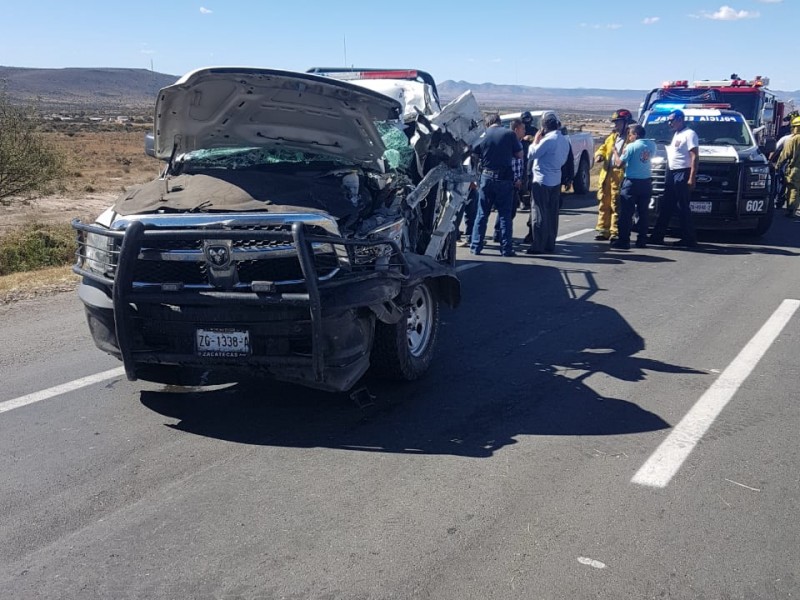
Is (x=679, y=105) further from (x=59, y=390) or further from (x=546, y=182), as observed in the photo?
(x=59, y=390)

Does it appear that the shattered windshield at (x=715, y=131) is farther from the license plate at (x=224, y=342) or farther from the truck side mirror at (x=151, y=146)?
the license plate at (x=224, y=342)

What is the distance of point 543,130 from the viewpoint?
11.7m

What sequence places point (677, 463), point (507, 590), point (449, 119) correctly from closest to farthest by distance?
point (507, 590) < point (677, 463) < point (449, 119)

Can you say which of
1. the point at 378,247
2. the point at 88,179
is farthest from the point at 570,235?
the point at 88,179

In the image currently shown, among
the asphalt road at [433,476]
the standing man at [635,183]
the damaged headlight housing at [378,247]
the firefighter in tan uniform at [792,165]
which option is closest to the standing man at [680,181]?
the standing man at [635,183]

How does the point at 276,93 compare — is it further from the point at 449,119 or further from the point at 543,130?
the point at 543,130

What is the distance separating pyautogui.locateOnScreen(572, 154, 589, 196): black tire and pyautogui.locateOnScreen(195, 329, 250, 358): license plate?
53.8 ft

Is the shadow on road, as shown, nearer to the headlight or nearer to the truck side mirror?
the headlight

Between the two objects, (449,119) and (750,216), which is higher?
(449,119)

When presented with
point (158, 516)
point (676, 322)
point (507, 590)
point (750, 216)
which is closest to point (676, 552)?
point (507, 590)

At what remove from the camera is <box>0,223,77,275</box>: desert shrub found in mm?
12508

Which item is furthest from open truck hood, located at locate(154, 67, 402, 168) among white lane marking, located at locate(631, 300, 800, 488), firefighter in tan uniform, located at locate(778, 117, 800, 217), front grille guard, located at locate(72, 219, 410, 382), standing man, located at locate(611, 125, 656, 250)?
firefighter in tan uniform, located at locate(778, 117, 800, 217)

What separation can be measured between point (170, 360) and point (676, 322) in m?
5.20

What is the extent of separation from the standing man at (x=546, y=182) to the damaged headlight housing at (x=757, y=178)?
11.5ft
